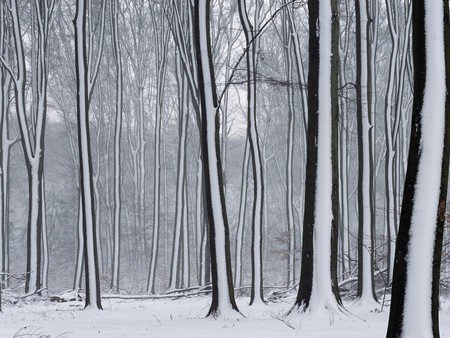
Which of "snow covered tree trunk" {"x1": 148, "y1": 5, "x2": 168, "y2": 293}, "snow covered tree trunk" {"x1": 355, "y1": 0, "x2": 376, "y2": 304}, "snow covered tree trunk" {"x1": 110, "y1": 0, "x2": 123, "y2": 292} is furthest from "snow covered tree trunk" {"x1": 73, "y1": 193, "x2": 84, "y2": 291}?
"snow covered tree trunk" {"x1": 355, "y1": 0, "x2": 376, "y2": 304}

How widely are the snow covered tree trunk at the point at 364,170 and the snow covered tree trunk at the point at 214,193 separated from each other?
3854 mm

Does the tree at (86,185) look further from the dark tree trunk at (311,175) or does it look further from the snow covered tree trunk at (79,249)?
the snow covered tree trunk at (79,249)

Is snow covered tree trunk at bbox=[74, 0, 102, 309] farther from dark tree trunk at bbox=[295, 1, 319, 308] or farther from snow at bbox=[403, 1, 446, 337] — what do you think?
snow at bbox=[403, 1, 446, 337]

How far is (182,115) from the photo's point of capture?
72.2 feet

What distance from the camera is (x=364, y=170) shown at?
12945 millimetres

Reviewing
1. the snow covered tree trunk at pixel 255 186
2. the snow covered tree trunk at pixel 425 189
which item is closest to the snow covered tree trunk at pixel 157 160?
the snow covered tree trunk at pixel 255 186

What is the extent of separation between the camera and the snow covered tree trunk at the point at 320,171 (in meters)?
8.74

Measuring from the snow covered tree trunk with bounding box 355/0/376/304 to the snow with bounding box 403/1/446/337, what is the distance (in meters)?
7.57

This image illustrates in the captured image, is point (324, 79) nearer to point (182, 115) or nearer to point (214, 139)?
point (214, 139)

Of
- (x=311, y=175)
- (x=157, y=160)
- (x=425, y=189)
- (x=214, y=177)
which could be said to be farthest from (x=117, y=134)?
(x=425, y=189)

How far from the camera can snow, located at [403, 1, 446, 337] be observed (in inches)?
183

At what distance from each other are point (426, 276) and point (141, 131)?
21.7 metres

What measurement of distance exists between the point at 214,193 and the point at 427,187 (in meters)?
5.33

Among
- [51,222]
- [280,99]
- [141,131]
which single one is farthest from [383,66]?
[51,222]
